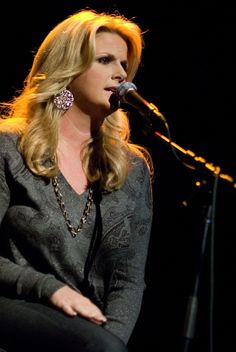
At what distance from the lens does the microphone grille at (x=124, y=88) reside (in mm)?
2289

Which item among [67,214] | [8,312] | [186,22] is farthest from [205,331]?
[186,22]

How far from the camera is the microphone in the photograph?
6.77 feet

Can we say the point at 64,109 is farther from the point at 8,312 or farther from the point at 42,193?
the point at 8,312

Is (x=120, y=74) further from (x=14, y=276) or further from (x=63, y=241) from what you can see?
(x=14, y=276)

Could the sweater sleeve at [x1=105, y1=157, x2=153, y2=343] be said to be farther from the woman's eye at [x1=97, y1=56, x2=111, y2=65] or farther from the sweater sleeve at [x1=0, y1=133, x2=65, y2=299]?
the woman's eye at [x1=97, y1=56, x2=111, y2=65]

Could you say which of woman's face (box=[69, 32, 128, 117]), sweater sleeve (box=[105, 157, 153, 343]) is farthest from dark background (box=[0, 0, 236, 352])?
woman's face (box=[69, 32, 128, 117])

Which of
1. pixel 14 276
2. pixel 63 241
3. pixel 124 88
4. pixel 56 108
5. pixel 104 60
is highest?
pixel 104 60

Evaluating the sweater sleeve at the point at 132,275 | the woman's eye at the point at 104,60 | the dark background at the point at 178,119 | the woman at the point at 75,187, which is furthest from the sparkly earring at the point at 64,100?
the dark background at the point at 178,119

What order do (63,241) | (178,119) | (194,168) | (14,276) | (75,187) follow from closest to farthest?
(194,168), (14,276), (63,241), (75,187), (178,119)

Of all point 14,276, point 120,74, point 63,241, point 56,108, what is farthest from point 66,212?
point 120,74

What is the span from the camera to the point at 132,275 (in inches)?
98.8

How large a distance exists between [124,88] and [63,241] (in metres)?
0.63

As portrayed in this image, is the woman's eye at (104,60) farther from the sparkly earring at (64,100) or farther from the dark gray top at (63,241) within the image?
the dark gray top at (63,241)

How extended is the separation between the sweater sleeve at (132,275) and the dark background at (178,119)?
57cm
